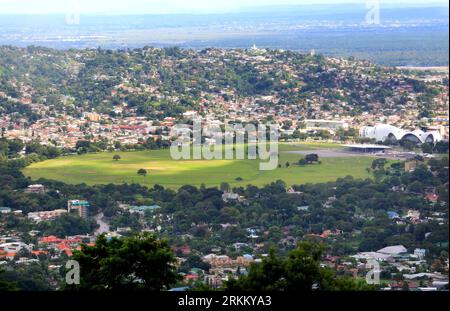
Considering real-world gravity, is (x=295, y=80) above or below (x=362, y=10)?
below

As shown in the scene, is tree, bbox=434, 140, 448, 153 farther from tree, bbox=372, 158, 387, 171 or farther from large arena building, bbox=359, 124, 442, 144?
tree, bbox=372, 158, 387, 171

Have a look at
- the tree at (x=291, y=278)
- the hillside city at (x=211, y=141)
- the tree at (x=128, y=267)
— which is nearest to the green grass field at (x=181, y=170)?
the hillside city at (x=211, y=141)

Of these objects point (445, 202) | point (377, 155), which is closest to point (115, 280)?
point (445, 202)

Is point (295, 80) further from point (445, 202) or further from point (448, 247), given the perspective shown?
point (448, 247)

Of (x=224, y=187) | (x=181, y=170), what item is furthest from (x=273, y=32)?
(x=224, y=187)

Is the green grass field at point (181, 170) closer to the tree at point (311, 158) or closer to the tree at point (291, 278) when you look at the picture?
the tree at point (311, 158)
